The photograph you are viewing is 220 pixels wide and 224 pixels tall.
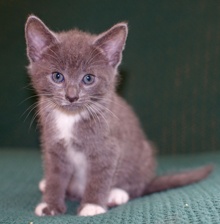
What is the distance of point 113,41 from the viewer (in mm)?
1571

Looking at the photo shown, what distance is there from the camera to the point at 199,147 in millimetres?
2623

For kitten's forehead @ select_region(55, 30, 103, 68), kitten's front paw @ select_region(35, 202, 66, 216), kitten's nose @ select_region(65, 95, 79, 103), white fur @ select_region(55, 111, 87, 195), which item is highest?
kitten's forehead @ select_region(55, 30, 103, 68)

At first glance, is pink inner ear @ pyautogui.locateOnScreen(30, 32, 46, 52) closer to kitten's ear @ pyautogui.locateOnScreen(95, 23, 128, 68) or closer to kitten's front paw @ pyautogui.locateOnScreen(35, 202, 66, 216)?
kitten's ear @ pyautogui.locateOnScreen(95, 23, 128, 68)

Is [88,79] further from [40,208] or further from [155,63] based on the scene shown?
[155,63]

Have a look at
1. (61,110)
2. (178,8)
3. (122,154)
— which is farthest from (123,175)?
(178,8)

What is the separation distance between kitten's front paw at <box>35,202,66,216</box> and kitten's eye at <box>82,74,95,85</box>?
469 mm

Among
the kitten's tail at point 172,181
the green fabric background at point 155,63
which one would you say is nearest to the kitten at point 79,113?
the kitten's tail at point 172,181

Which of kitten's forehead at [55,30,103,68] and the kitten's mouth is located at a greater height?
kitten's forehead at [55,30,103,68]

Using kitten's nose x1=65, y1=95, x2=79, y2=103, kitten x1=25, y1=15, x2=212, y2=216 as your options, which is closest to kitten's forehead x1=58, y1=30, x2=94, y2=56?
kitten x1=25, y1=15, x2=212, y2=216

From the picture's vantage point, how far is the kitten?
4.93 feet

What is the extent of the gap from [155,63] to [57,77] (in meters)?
1.27

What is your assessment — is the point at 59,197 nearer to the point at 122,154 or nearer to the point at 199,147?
the point at 122,154

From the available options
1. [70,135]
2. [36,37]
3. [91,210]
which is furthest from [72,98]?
[91,210]

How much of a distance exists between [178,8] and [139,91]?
1.89ft
